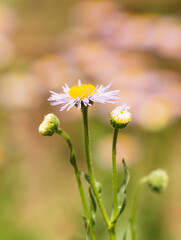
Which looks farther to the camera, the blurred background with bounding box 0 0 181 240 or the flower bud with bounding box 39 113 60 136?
the blurred background with bounding box 0 0 181 240

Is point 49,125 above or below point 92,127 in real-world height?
below

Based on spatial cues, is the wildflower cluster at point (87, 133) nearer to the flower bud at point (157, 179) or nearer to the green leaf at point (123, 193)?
the green leaf at point (123, 193)

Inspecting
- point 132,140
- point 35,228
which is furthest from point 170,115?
point 35,228

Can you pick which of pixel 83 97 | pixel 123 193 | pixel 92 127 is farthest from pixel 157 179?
pixel 92 127

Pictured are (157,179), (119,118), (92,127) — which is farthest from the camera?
(92,127)

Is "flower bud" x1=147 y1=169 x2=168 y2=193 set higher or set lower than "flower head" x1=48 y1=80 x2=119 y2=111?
lower

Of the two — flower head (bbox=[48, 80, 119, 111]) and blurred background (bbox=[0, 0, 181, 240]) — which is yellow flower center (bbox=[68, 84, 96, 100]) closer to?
flower head (bbox=[48, 80, 119, 111])

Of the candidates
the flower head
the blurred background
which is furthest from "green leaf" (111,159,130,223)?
the blurred background

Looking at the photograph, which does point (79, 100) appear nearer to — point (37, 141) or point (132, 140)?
point (132, 140)

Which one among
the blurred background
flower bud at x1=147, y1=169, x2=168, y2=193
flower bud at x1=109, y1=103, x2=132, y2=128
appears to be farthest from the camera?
the blurred background

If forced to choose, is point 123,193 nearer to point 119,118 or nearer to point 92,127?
point 119,118
